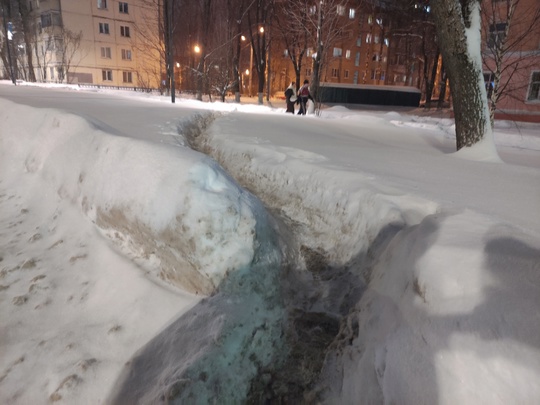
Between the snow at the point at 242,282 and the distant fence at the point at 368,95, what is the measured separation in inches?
1193

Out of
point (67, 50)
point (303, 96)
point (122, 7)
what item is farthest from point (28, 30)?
point (303, 96)

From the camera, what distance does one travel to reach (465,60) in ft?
22.7

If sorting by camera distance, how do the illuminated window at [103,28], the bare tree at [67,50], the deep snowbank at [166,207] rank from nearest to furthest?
the deep snowbank at [166,207]
the bare tree at [67,50]
the illuminated window at [103,28]

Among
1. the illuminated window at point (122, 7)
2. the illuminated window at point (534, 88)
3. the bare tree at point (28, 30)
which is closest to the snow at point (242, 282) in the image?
the illuminated window at point (534, 88)

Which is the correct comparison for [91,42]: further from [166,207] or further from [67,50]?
[166,207]

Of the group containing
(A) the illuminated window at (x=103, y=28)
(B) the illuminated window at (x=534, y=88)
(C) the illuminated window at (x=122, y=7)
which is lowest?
(B) the illuminated window at (x=534, y=88)

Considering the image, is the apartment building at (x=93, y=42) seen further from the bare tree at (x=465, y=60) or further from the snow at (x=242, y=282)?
the snow at (x=242, y=282)

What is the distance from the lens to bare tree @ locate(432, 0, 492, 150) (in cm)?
681

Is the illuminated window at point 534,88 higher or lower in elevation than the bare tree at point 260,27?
lower

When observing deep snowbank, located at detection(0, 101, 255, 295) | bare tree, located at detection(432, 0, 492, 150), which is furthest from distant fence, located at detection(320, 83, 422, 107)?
deep snowbank, located at detection(0, 101, 255, 295)

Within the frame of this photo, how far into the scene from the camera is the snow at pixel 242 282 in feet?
6.70

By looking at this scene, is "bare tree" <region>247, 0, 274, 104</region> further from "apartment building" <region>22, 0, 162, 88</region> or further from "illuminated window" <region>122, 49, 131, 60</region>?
"illuminated window" <region>122, 49, 131, 60</region>

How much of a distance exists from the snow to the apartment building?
38123mm

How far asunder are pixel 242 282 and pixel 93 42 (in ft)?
160
